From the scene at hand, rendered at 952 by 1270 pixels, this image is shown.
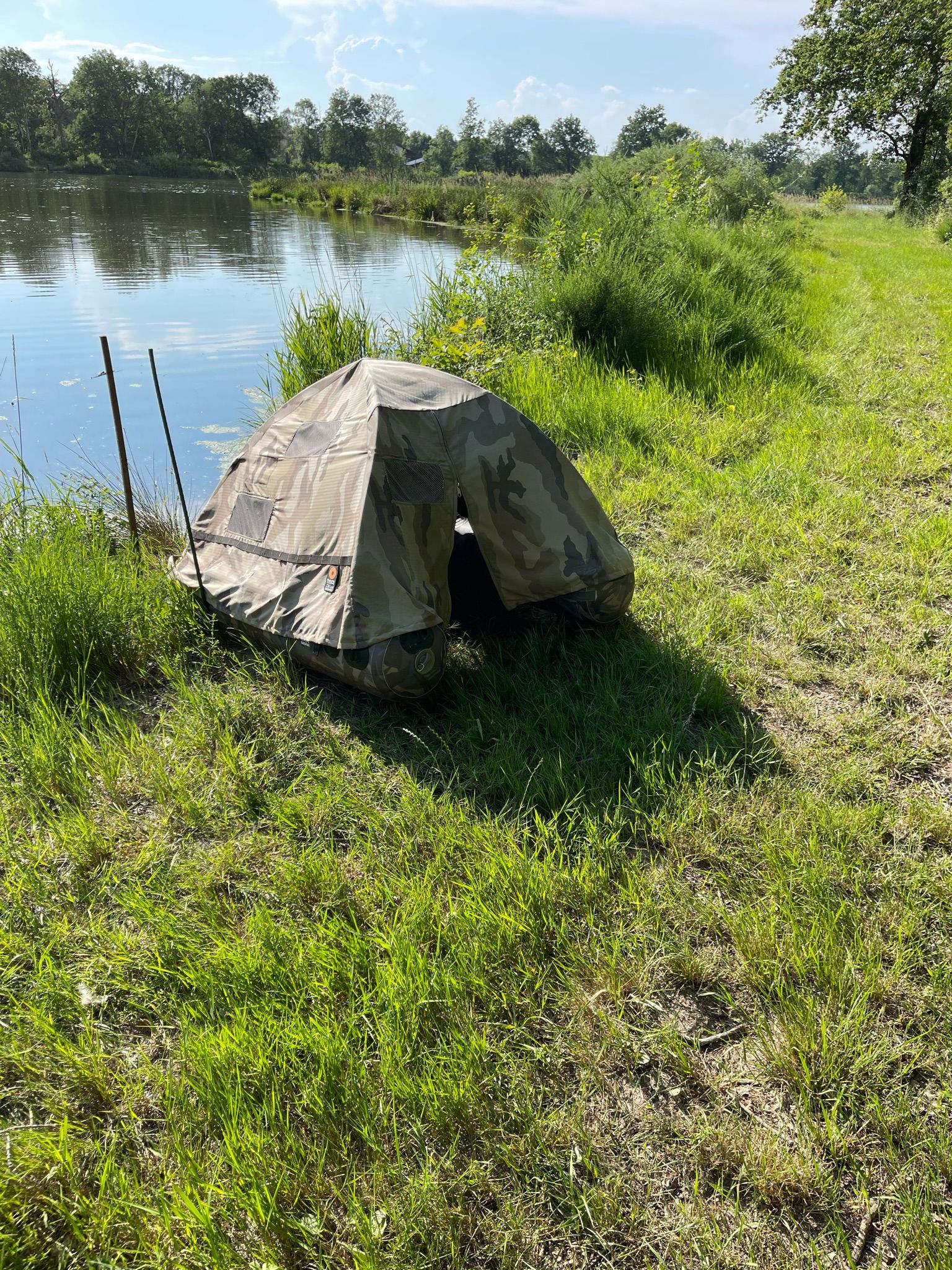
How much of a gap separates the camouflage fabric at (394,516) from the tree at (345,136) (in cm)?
9168

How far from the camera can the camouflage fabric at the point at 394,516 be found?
2756mm

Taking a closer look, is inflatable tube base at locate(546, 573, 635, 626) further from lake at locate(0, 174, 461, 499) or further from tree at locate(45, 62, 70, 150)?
tree at locate(45, 62, 70, 150)

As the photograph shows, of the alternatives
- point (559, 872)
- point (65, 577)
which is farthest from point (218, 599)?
point (559, 872)

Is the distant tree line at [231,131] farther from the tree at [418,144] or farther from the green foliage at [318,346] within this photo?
the green foliage at [318,346]

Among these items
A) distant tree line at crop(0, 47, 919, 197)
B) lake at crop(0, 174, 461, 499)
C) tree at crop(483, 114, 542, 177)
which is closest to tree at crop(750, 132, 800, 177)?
distant tree line at crop(0, 47, 919, 197)

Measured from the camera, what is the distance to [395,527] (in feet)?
9.20

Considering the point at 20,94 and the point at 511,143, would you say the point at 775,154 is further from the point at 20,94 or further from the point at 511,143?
the point at 20,94

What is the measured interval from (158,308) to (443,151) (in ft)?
352

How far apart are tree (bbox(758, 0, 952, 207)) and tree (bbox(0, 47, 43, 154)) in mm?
55406

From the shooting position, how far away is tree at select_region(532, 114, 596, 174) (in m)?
94.8

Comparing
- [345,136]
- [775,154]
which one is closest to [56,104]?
[345,136]

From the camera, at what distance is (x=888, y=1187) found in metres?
1.49

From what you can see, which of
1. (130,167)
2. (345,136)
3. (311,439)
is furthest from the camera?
(345,136)

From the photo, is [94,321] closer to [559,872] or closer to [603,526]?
[603,526]
